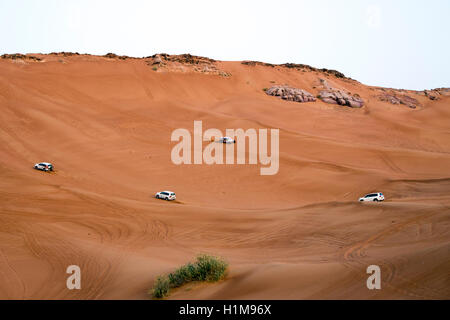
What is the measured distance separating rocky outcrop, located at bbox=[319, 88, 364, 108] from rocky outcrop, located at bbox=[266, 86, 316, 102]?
2.28 m

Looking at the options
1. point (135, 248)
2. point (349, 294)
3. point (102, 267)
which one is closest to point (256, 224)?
point (135, 248)

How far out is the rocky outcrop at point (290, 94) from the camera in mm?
52781

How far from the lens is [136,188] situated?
24297 mm

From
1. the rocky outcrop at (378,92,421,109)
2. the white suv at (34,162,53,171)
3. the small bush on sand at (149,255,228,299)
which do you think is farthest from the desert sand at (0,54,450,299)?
the rocky outcrop at (378,92,421,109)

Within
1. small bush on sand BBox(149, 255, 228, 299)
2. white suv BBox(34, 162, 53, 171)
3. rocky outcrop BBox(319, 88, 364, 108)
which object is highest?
rocky outcrop BBox(319, 88, 364, 108)

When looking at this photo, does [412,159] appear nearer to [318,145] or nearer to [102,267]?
[318,145]

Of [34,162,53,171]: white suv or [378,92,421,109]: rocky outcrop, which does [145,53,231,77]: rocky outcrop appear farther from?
[34,162,53,171]: white suv

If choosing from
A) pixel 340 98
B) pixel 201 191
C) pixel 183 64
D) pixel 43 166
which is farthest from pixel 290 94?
pixel 43 166

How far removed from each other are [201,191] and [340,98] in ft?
119

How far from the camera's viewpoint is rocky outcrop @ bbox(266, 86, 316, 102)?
5278 cm

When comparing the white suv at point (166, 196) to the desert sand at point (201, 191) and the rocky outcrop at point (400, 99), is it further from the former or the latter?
the rocky outcrop at point (400, 99)

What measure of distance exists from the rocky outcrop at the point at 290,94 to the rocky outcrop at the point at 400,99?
52.7 feet

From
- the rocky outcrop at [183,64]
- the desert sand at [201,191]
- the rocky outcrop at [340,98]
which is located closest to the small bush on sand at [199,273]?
the desert sand at [201,191]
